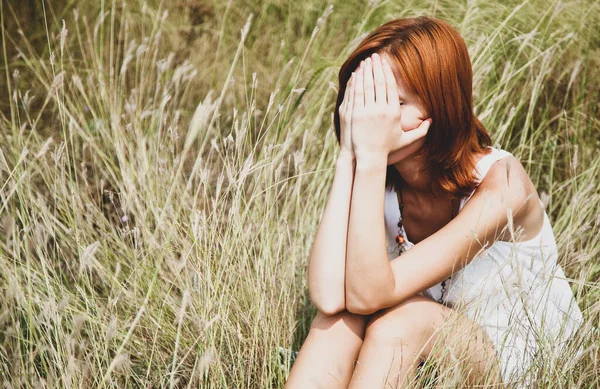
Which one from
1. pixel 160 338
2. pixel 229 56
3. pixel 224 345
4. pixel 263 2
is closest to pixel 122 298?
pixel 160 338

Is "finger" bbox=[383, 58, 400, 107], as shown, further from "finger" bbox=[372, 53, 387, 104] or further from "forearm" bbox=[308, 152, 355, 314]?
"forearm" bbox=[308, 152, 355, 314]

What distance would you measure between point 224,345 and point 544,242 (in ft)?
3.41

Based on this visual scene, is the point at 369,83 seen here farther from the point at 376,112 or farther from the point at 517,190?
the point at 517,190

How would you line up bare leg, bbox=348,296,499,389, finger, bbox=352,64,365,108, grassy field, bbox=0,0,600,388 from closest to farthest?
bare leg, bbox=348,296,499,389, grassy field, bbox=0,0,600,388, finger, bbox=352,64,365,108

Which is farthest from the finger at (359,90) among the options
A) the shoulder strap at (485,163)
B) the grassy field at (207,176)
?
the shoulder strap at (485,163)

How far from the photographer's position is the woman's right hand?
1938 mm

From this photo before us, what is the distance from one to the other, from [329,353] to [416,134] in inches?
27.4

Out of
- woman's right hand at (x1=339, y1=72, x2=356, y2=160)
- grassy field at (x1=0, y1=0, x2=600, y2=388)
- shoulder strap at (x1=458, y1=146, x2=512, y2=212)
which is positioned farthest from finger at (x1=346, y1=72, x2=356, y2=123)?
shoulder strap at (x1=458, y1=146, x2=512, y2=212)

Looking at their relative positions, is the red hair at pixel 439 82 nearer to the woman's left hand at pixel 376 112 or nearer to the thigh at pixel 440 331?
the woman's left hand at pixel 376 112

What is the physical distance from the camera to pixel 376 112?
6.12 feet

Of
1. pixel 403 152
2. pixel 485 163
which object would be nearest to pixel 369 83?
pixel 403 152

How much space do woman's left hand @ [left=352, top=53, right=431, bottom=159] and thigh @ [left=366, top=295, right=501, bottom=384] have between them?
45 centimetres

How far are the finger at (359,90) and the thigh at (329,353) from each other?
2.04 feet

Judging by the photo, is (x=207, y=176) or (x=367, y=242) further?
(x=207, y=176)
